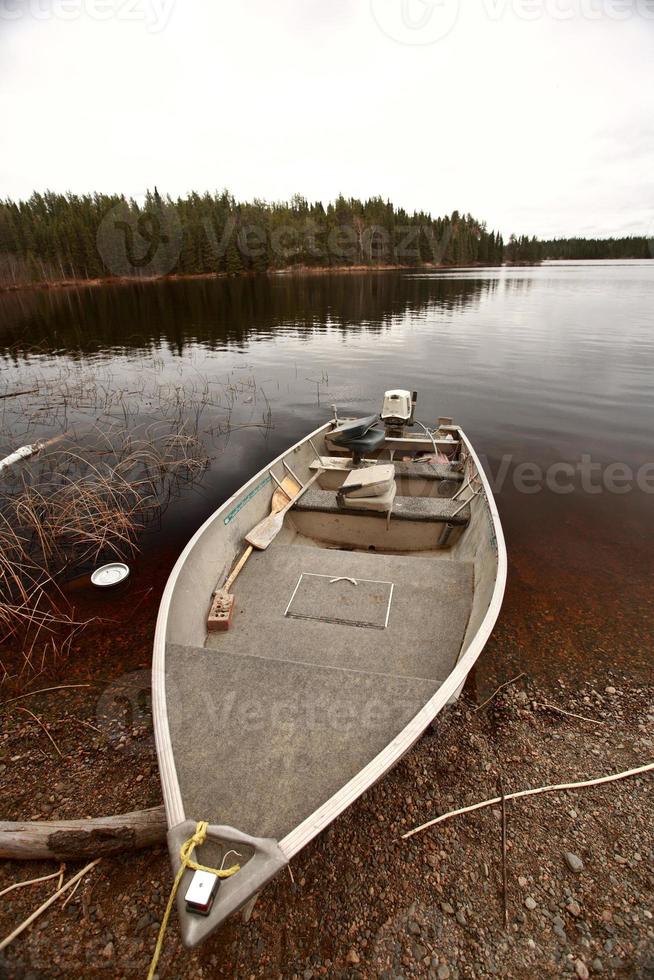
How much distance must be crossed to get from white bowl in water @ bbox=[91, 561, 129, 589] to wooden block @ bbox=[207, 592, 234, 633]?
107 inches

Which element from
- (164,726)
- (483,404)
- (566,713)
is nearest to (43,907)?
(164,726)

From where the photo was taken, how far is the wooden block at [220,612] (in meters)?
4.77

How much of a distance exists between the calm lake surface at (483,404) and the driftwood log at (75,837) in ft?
12.5

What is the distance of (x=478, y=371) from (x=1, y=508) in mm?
19501

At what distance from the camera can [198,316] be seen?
3606 centimetres

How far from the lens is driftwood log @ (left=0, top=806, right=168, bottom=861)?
10.4 ft

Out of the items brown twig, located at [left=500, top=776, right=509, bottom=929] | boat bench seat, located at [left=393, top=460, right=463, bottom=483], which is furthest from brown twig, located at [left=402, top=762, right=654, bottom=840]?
boat bench seat, located at [left=393, top=460, right=463, bottom=483]

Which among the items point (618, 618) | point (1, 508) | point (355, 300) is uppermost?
point (355, 300)

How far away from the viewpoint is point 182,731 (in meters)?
3.24

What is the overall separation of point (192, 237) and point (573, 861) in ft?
347

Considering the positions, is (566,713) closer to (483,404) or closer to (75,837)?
(75,837)

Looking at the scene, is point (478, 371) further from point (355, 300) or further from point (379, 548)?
point (355, 300)

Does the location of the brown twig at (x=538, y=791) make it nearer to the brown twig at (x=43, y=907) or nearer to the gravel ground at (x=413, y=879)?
the gravel ground at (x=413, y=879)

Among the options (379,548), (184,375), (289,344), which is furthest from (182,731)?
(289,344)
